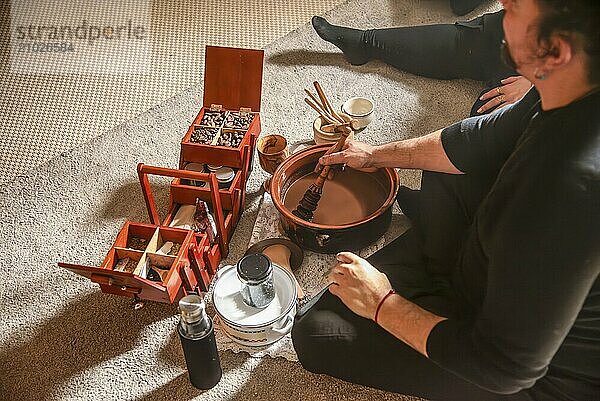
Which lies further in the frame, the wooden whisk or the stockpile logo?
the stockpile logo

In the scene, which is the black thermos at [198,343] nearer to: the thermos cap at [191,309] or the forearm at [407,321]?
the thermos cap at [191,309]

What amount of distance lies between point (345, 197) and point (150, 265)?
19.0 inches

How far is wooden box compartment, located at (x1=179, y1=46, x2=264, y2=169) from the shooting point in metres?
1.62

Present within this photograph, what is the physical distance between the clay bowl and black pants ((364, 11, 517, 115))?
16.6 inches

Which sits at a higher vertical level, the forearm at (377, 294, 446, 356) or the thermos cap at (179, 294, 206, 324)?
the forearm at (377, 294, 446, 356)

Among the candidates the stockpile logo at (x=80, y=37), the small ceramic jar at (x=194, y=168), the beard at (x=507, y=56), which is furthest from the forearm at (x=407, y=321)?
the stockpile logo at (x=80, y=37)

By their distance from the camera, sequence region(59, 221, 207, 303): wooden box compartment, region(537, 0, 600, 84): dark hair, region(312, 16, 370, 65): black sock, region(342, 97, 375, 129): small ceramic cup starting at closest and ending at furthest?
region(537, 0, 600, 84): dark hair
region(59, 221, 207, 303): wooden box compartment
region(342, 97, 375, 129): small ceramic cup
region(312, 16, 370, 65): black sock

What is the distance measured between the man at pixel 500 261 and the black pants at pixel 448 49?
55cm

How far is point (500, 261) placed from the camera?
0.92 meters

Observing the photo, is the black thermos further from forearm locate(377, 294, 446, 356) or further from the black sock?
the black sock

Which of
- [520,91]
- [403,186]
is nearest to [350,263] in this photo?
[403,186]

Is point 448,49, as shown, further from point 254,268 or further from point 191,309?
point 191,309

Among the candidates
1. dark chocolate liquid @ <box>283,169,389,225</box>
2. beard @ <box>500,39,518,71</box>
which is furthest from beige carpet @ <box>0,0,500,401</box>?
beard @ <box>500,39,518,71</box>

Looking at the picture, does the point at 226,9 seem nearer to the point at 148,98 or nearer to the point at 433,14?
the point at 148,98
